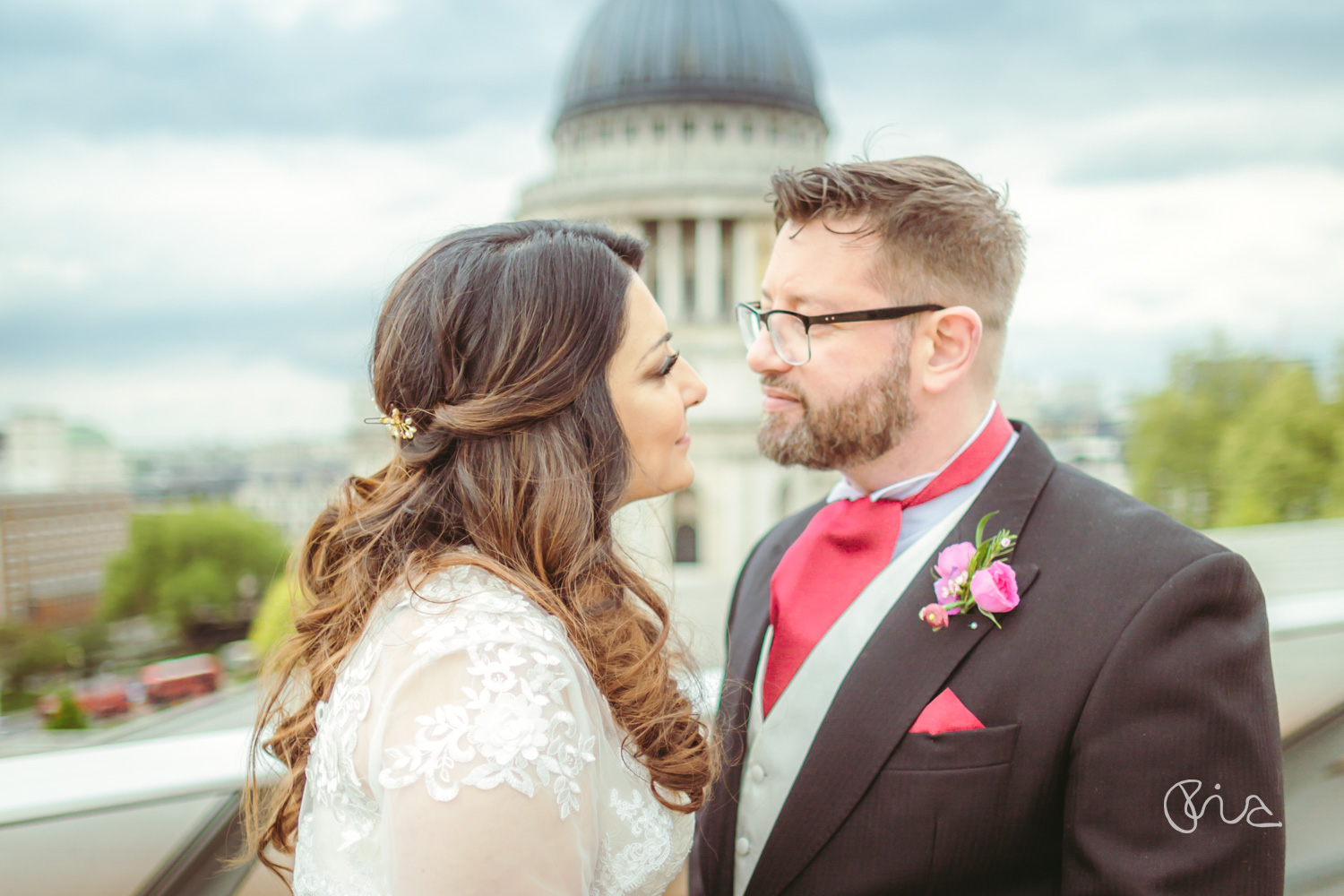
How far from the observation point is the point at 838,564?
2.35 m

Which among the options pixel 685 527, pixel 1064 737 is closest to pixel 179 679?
pixel 685 527

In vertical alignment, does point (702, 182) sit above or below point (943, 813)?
above

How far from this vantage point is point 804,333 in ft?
7.91

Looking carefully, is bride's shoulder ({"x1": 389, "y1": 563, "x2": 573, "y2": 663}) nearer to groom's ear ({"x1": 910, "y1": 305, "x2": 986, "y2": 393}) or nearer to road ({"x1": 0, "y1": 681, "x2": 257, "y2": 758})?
road ({"x1": 0, "y1": 681, "x2": 257, "y2": 758})

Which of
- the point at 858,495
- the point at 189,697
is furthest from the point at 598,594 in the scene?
the point at 189,697

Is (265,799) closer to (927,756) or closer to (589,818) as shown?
(589,818)

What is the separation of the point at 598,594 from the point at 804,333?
859mm

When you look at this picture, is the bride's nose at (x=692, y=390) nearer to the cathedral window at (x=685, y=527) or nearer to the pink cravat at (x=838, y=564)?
the pink cravat at (x=838, y=564)

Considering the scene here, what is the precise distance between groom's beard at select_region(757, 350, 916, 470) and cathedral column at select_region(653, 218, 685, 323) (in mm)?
30630

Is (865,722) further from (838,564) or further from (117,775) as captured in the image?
(117,775)

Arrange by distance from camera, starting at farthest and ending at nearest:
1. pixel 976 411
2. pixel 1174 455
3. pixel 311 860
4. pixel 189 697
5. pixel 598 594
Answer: pixel 189 697 → pixel 1174 455 → pixel 976 411 → pixel 598 594 → pixel 311 860

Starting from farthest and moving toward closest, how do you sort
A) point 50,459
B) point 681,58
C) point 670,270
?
point 50,459 < point 681,58 < point 670,270

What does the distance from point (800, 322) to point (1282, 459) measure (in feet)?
67.1

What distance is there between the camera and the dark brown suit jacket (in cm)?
180
